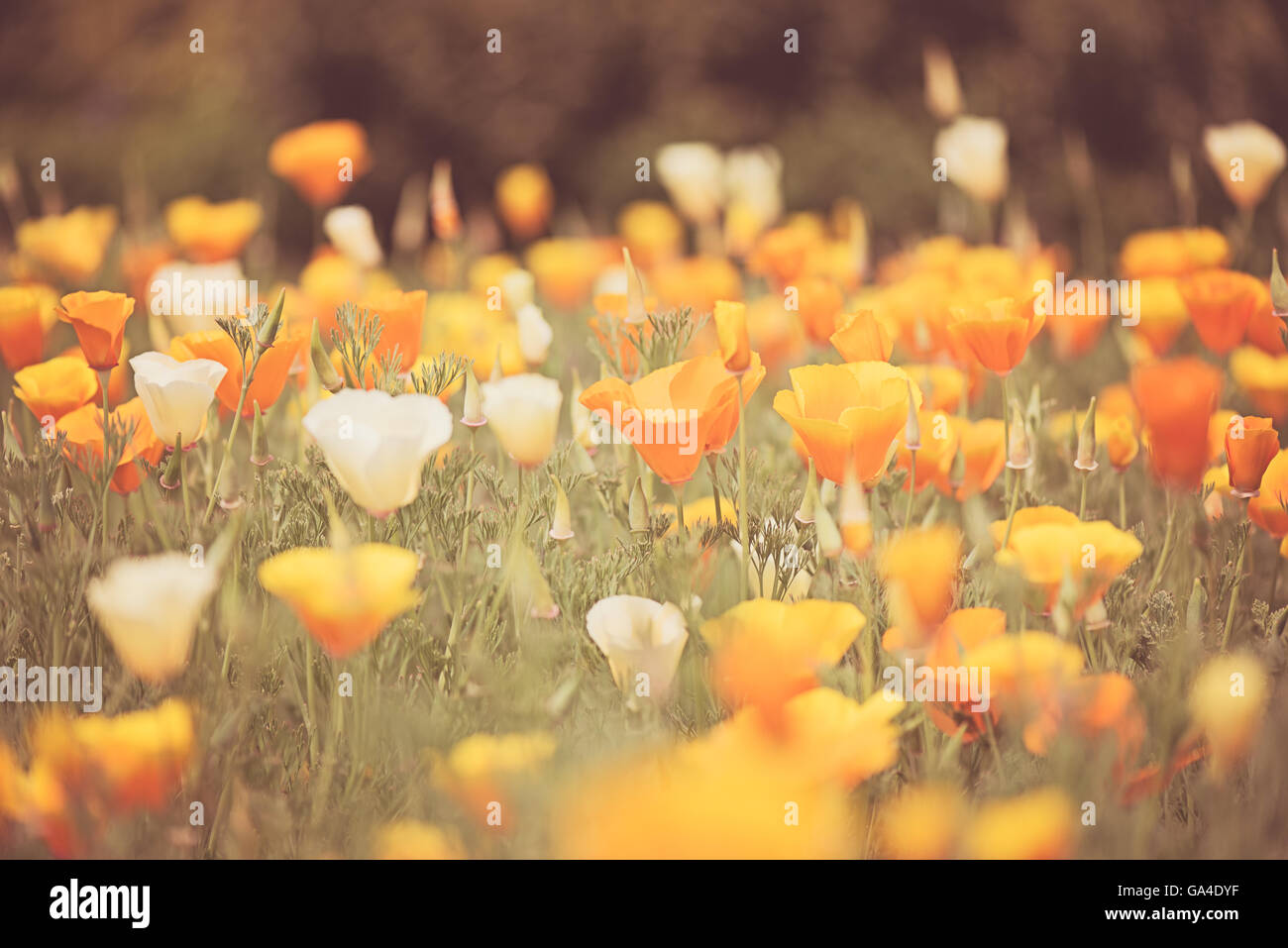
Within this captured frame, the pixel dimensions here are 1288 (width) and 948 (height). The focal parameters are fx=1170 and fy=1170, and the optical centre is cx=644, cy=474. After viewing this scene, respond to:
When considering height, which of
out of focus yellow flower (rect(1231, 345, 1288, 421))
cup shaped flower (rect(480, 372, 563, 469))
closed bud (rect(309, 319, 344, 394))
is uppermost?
out of focus yellow flower (rect(1231, 345, 1288, 421))

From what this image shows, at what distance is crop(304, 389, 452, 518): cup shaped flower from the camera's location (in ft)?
3.97

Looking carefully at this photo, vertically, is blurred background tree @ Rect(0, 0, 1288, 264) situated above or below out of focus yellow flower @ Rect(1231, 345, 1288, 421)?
above

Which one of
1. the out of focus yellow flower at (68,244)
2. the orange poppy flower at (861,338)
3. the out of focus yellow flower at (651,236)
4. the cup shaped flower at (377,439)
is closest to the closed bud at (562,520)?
the cup shaped flower at (377,439)

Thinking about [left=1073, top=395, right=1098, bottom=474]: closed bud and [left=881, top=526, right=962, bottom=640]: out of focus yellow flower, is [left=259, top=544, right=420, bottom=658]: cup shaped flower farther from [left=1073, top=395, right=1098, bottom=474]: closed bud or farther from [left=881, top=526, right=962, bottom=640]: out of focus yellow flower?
[left=1073, top=395, right=1098, bottom=474]: closed bud

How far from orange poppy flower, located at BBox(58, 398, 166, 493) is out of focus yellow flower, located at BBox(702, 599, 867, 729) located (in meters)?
0.79

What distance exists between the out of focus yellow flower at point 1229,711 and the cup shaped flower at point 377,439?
83 centimetres

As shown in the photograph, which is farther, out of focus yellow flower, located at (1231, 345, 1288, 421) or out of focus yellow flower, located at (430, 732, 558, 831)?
out of focus yellow flower, located at (1231, 345, 1288, 421)

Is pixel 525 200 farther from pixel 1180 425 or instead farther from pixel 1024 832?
pixel 1024 832

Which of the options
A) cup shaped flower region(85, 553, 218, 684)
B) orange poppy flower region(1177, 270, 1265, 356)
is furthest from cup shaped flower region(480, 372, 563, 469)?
orange poppy flower region(1177, 270, 1265, 356)

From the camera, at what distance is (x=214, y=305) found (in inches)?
77.9
